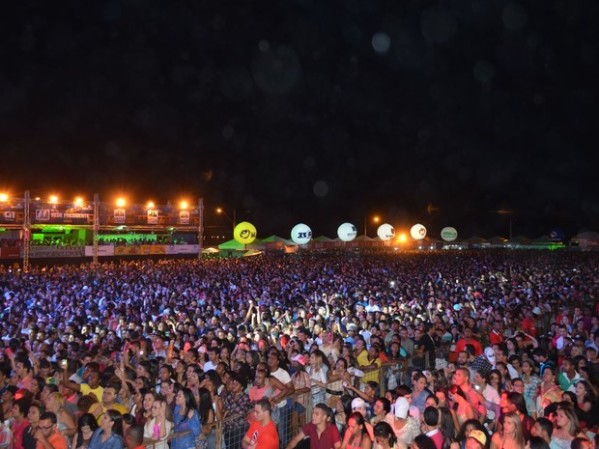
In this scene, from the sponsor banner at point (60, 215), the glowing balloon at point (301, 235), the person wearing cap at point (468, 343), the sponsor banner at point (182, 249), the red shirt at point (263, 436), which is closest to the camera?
the red shirt at point (263, 436)

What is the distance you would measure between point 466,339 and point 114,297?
11.5 m

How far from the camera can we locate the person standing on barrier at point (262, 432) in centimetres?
484

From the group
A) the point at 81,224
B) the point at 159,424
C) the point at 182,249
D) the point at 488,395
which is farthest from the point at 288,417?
the point at 182,249

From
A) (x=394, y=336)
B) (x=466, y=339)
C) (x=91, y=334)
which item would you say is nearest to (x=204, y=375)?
(x=394, y=336)

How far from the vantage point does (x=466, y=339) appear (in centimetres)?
921

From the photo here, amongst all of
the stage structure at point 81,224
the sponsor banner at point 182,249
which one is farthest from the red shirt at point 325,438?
the sponsor banner at point 182,249

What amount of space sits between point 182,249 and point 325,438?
33.5 m

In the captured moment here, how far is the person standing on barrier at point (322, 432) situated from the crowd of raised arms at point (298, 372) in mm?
12

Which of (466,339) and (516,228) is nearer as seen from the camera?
(466,339)

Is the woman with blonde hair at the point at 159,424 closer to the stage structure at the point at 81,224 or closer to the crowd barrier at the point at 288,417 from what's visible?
the crowd barrier at the point at 288,417

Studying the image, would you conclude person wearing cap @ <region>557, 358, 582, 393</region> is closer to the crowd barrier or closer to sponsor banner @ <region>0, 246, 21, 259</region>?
the crowd barrier

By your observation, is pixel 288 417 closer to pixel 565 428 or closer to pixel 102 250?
pixel 565 428

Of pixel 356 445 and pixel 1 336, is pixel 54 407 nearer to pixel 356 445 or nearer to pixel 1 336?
pixel 356 445

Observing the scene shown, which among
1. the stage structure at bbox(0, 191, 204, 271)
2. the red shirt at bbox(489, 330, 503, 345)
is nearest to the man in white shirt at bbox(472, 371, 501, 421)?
the red shirt at bbox(489, 330, 503, 345)
